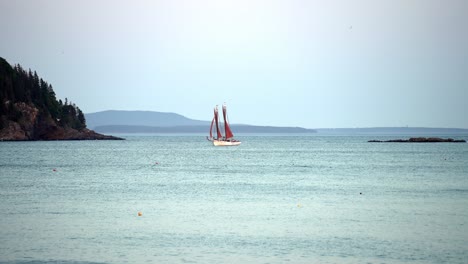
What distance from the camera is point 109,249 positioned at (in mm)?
33812

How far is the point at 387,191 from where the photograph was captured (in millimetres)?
64750

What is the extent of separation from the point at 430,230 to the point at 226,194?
24.7 meters

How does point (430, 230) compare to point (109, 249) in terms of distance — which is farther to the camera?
point (430, 230)

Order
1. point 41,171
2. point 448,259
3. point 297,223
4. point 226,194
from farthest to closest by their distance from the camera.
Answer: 1. point 41,171
2. point 226,194
3. point 297,223
4. point 448,259

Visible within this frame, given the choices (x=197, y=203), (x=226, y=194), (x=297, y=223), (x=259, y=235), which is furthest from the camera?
(x=226, y=194)

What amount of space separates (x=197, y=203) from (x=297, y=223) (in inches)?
505

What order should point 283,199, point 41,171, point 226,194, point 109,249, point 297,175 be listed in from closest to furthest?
point 109,249, point 283,199, point 226,194, point 297,175, point 41,171

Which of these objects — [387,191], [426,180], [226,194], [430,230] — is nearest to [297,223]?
[430,230]

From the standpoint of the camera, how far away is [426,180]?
79188 millimetres

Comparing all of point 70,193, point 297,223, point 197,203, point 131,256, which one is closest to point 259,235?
point 297,223

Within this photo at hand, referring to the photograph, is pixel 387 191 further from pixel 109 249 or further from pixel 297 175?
pixel 109 249

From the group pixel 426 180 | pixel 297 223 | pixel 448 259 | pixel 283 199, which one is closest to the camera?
pixel 448 259

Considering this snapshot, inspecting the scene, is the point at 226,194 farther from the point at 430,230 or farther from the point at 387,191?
the point at 430,230

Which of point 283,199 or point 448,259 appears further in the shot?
point 283,199
